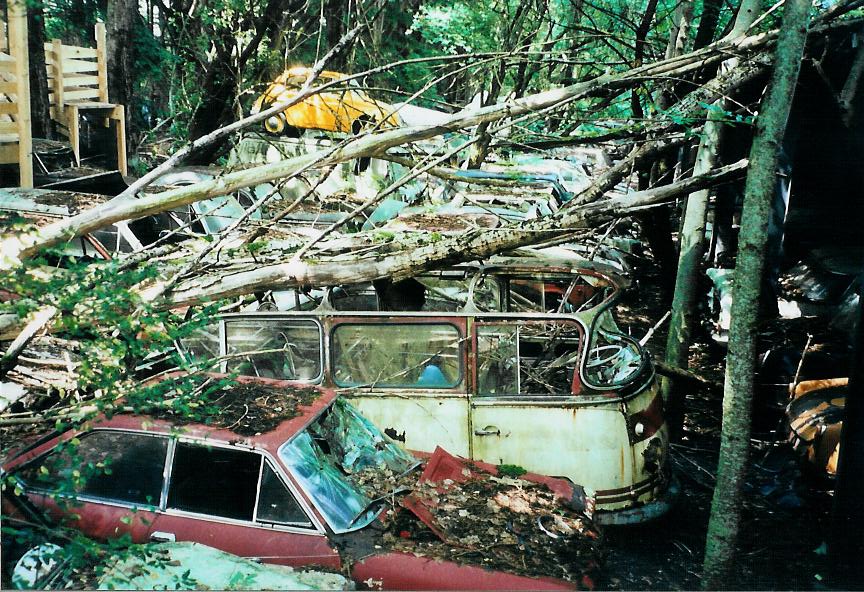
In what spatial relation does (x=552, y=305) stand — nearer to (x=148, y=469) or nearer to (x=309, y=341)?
(x=309, y=341)

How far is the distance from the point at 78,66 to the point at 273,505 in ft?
34.4

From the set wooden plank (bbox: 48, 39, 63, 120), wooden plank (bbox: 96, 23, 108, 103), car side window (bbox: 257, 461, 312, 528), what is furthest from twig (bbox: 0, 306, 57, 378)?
wooden plank (bbox: 96, 23, 108, 103)

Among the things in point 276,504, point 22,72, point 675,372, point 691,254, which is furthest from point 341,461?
point 22,72

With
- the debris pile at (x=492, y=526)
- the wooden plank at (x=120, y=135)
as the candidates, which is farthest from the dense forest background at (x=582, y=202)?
the wooden plank at (x=120, y=135)

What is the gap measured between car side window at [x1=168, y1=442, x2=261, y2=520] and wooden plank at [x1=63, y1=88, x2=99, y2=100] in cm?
951

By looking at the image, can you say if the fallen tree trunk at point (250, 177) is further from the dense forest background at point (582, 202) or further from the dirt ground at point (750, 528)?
the dirt ground at point (750, 528)

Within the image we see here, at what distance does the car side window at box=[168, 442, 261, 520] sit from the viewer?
450 cm

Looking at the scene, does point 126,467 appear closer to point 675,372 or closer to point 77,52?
point 675,372

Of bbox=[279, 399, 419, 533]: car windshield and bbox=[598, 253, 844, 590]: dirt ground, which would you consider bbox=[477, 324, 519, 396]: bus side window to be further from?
bbox=[598, 253, 844, 590]: dirt ground

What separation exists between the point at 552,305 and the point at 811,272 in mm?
5176

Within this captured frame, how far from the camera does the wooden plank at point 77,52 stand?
39.2 ft

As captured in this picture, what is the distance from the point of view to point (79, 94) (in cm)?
1238

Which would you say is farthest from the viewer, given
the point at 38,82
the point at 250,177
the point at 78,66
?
the point at 78,66

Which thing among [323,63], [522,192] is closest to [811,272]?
[522,192]
